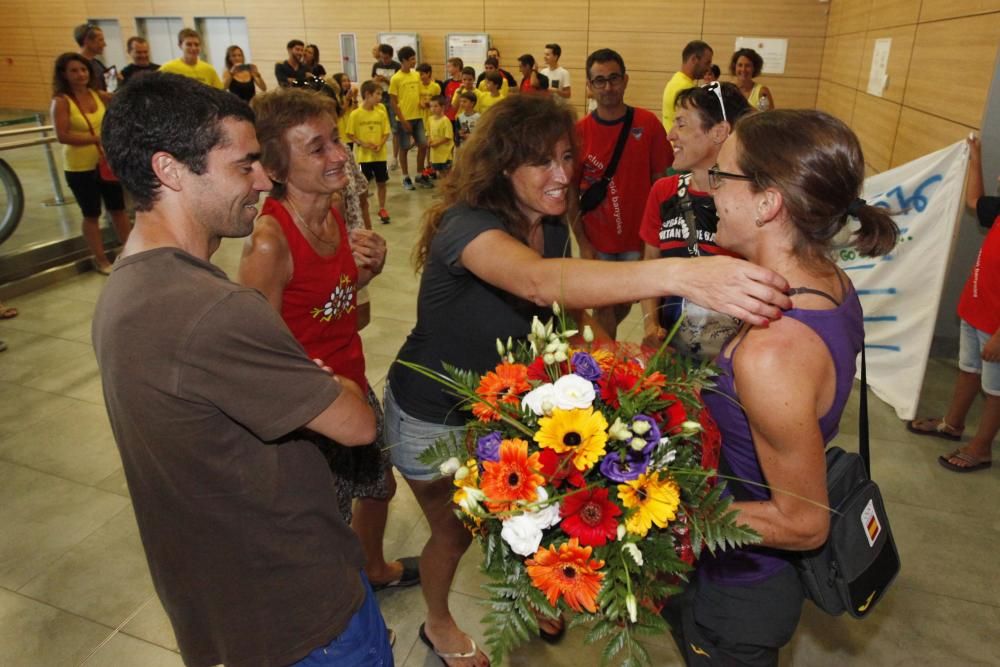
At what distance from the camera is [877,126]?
5.75 m

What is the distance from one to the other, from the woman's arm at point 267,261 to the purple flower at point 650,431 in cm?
116

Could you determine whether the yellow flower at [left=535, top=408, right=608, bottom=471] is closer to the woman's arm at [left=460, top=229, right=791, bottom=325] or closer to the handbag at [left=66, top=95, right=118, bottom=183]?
the woman's arm at [left=460, top=229, right=791, bottom=325]

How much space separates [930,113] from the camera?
4453 millimetres

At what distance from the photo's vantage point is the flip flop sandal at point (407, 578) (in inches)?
104

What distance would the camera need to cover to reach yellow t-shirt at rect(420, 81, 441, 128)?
971 centimetres

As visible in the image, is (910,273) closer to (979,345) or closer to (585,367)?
(979,345)

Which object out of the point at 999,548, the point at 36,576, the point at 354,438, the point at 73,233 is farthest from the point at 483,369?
the point at 73,233

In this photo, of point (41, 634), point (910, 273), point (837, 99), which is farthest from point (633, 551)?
point (837, 99)

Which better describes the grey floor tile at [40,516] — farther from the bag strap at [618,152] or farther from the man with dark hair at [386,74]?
the man with dark hair at [386,74]

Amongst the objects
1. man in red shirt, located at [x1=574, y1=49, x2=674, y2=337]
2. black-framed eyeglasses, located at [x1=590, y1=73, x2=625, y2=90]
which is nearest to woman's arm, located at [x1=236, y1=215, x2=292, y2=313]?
man in red shirt, located at [x1=574, y1=49, x2=674, y2=337]

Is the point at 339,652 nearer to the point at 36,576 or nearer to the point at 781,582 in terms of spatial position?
the point at 781,582

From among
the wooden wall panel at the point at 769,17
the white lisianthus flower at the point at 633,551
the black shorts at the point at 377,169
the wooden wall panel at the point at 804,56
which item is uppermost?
the wooden wall panel at the point at 769,17

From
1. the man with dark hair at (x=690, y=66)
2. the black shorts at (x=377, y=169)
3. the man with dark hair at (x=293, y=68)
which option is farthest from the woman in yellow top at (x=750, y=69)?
the man with dark hair at (x=293, y=68)

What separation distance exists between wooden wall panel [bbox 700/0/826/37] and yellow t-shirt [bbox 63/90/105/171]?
9.22 meters
